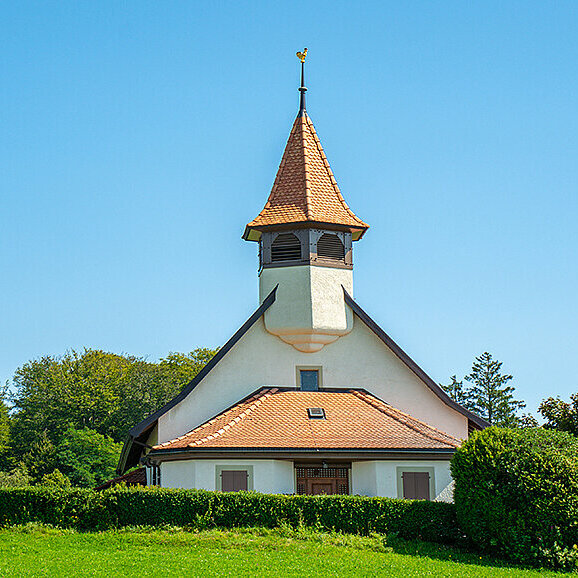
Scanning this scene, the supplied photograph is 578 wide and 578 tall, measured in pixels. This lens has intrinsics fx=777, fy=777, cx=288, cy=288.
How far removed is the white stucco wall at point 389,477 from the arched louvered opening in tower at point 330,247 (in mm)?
Answer: 7739

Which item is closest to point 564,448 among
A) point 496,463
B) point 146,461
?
point 496,463

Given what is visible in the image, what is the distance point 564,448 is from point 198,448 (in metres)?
9.78

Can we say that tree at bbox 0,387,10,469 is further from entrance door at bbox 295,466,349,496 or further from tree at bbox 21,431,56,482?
entrance door at bbox 295,466,349,496

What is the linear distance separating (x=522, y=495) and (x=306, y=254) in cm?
1253

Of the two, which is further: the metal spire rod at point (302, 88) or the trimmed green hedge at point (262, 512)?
the metal spire rod at point (302, 88)

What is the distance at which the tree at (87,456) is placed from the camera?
56.3 meters

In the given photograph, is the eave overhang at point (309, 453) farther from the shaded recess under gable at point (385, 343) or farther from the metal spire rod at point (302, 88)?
the metal spire rod at point (302, 88)

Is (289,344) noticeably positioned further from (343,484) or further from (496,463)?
(496,463)

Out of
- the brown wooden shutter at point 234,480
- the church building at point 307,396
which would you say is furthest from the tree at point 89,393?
the brown wooden shutter at point 234,480

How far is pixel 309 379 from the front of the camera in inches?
1049

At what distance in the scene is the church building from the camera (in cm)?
2238

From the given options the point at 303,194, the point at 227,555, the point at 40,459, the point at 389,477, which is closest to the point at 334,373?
the point at 389,477

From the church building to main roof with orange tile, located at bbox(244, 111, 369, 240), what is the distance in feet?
0.17

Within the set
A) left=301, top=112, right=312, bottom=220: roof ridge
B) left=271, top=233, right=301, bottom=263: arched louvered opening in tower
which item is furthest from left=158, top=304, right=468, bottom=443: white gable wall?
left=301, top=112, right=312, bottom=220: roof ridge
